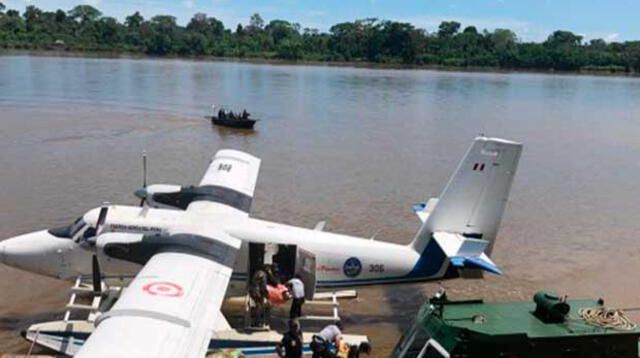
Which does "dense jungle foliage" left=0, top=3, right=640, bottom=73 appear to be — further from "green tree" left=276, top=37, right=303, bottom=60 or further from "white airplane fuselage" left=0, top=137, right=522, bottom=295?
"white airplane fuselage" left=0, top=137, right=522, bottom=295

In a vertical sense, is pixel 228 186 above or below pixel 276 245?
above

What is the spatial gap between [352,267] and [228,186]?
14.6ft

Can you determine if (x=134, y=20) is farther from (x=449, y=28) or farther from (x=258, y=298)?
(x=258, y=298)

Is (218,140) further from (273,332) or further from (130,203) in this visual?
(273,332)

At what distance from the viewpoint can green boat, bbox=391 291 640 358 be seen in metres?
8.20

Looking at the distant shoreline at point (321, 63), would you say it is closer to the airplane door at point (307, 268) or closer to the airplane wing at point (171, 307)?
the airplane door at point (307, 268)

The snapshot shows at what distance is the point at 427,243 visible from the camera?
42.6ft

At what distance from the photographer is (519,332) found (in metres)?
8.35

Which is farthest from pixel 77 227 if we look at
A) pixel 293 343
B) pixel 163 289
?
pixel 293 343

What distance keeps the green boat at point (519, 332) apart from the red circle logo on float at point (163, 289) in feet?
11.7

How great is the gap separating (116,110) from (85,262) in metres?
37.6

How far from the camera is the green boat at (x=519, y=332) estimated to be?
820 centimetres

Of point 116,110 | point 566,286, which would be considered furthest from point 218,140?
point 566,286

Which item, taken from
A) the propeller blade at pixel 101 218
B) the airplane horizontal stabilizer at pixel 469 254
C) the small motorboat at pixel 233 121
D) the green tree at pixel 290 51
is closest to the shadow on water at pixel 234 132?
the small motorboat at pixel 233 121
